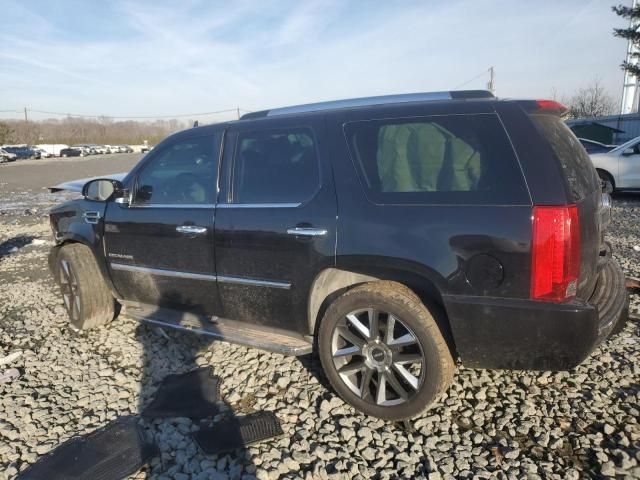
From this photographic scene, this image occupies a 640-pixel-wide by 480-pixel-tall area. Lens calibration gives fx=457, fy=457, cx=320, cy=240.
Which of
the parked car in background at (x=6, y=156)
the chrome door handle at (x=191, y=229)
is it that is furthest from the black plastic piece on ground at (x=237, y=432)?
the parked car in background at (x=6, y=156)

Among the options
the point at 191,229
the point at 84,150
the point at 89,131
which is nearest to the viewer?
the point at 191,229

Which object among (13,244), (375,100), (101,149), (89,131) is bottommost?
(13,244)

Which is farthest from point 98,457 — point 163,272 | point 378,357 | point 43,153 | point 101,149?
point 101,149

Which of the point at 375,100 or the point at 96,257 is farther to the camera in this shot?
the point at 96,257

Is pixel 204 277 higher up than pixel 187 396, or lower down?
higher up

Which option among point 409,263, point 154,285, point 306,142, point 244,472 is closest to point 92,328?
point 154,285

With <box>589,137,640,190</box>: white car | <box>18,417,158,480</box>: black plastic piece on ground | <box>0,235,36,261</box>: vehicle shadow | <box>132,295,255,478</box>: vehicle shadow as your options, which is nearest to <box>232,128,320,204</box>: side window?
<box>132,295,255,478</box>: vehicle shadow

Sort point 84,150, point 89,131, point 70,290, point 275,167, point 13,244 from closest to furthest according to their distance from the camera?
point 275,167, point 70,290, point 13,244, point 84,150, point 89,131

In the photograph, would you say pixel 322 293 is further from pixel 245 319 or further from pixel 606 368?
pixel 606 368

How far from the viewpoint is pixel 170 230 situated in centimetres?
345

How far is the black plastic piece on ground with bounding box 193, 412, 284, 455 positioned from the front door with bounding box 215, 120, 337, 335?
1.98 feet

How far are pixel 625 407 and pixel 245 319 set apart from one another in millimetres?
2492

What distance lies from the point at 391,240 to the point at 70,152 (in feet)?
214

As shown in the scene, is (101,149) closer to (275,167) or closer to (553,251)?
(275,167)
